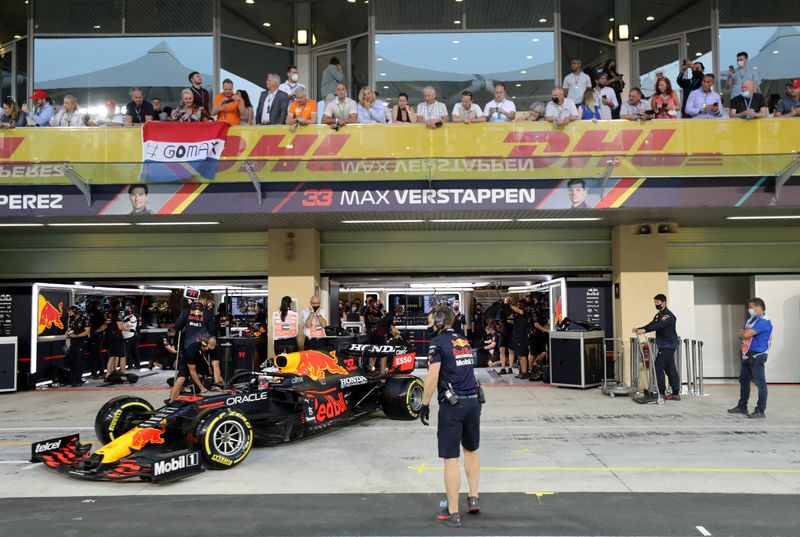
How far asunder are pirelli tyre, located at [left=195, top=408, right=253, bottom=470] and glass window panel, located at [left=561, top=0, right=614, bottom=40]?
42.2 ft

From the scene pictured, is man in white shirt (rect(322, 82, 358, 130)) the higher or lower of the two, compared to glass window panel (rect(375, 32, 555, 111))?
lower

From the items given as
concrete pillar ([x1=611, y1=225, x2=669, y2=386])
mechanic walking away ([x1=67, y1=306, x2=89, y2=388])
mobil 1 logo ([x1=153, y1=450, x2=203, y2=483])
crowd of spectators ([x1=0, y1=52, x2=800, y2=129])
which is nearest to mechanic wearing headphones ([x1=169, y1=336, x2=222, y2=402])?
mobil 1 logo ([x1=153, y1=450, x2=203, y2=483])

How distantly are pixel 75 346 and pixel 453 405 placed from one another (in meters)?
11.8

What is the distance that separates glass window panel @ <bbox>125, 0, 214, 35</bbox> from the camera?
16703 mm

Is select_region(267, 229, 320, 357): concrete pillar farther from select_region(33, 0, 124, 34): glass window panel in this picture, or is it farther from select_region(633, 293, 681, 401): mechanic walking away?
select_region(33, 0, 124, 34): glass window panel

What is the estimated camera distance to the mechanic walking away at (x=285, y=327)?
12719 mm

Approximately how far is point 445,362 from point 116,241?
10861 mm

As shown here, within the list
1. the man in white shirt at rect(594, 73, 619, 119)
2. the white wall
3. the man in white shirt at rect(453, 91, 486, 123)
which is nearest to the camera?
the man in white shirt at rect(594, 73, 619, 119)

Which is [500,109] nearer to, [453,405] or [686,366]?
[686,366]

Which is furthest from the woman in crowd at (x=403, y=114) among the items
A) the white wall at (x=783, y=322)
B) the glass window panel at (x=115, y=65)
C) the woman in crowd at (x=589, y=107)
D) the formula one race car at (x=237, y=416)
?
the white wall at (x=783, y=322)

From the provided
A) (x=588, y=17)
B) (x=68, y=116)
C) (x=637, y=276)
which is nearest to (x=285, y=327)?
(x=68, y=116)

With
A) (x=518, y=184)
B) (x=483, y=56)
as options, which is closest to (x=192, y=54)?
(x=483, y=56)

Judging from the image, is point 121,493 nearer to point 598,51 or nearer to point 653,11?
point 598,51

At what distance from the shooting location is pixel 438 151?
11969 mm
